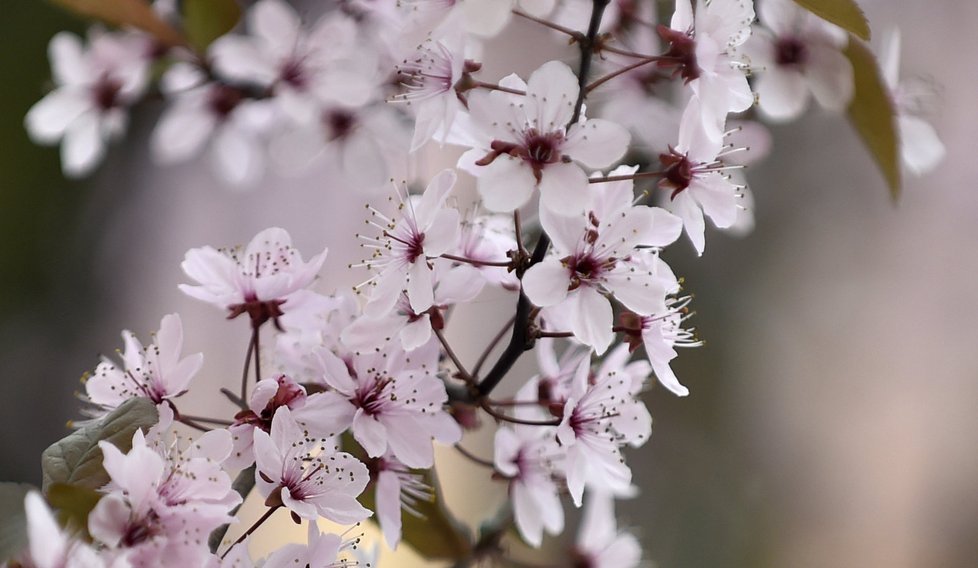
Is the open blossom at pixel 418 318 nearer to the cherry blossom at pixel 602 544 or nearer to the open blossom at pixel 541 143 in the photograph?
the open blossom at pixel 541 143

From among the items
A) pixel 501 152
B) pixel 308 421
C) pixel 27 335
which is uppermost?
pixel 501 152

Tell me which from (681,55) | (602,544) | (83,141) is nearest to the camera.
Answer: (681,55)

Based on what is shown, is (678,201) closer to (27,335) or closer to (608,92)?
(608,92)

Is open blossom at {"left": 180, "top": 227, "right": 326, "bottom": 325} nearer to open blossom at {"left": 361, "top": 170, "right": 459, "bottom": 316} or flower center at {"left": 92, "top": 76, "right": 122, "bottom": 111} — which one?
open blossom at {"left": 361, "top": 170, "right": 459, "bottom": 316}

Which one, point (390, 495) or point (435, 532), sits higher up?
point (390, 495)

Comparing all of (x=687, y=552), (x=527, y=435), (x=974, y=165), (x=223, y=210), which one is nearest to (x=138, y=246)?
(x=223, y=210)

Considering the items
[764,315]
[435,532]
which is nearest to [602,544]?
[435,532]

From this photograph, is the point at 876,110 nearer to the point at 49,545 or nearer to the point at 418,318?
the point at 418,318
